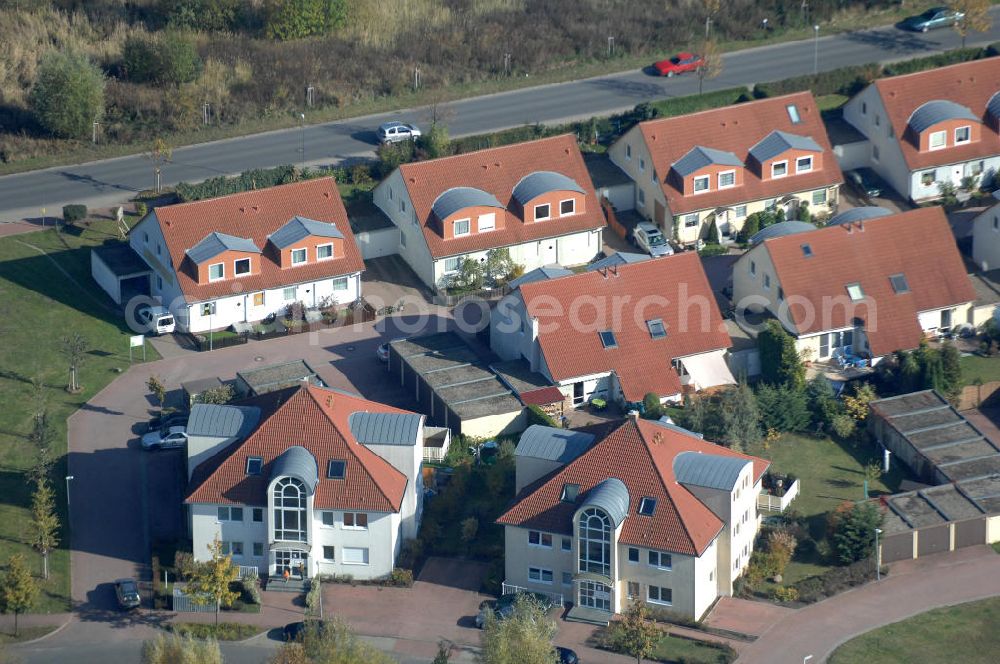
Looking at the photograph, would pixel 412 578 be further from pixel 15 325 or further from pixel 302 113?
pixel 302 113

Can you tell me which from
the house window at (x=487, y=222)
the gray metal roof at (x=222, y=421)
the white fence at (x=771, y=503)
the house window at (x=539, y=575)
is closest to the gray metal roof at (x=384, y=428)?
the gray metal roof at (x=222, y=421)

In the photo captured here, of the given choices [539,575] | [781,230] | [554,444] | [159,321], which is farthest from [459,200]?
[539,575]

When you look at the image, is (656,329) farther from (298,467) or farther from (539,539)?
(298,467)

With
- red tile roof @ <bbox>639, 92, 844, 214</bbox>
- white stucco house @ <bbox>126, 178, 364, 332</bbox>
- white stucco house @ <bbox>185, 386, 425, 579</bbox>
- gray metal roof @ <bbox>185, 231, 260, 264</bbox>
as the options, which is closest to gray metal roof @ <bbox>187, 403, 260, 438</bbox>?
white stucco house @ <bbox>185, 386, 425, 579</bbox>

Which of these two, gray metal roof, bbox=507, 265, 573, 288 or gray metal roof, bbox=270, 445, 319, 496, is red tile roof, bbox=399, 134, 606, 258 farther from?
gray metal roof, bbox=270, 445, 319, 496

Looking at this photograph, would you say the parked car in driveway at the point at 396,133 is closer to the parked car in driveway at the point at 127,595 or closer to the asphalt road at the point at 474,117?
the asphalt road at the point at 474,117

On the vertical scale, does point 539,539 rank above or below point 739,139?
below
